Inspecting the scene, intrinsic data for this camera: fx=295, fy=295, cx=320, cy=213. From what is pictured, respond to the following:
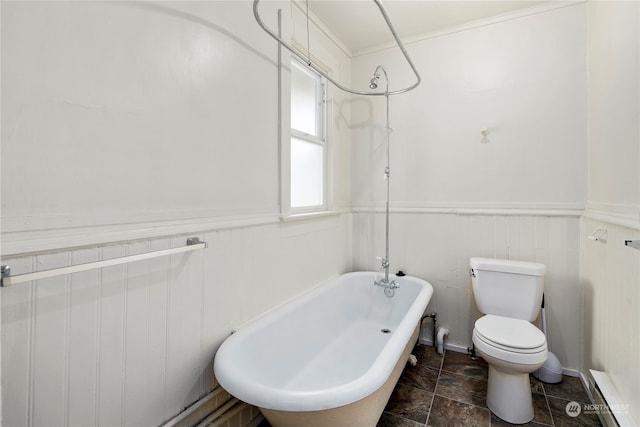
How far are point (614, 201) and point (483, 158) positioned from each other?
2.87 ft

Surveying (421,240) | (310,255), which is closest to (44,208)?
(310,255)

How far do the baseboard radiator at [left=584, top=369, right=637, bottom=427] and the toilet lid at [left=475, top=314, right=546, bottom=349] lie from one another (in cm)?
32

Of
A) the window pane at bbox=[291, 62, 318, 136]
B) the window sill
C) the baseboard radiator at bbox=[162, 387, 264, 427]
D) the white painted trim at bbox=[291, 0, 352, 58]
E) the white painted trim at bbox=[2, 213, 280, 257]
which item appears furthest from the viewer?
the window pane at bbox=[291, 62, 318, 136]

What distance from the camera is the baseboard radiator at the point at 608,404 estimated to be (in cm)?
128

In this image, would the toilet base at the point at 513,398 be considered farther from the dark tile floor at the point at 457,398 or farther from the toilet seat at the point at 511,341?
the toilet seat at the point at 511,341

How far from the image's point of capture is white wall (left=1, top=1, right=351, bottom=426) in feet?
2.62

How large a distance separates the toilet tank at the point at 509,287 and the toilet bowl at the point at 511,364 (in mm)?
Answer: 255

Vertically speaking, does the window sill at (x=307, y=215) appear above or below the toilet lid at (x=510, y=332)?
above

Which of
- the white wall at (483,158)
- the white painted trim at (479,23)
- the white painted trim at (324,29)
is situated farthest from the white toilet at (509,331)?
the white painted trim at (324,29)

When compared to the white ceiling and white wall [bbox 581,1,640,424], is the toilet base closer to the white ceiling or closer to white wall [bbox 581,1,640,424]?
white wall [bbox 581,1,640,424]

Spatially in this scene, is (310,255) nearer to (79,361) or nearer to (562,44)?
(79,361)

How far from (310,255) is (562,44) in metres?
2.30

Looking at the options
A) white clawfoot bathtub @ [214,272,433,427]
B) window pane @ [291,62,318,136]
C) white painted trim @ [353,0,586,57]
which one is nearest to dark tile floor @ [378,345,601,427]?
white clawfoot bathtub @ [214,272,433,427]

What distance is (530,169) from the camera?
2145 mm
